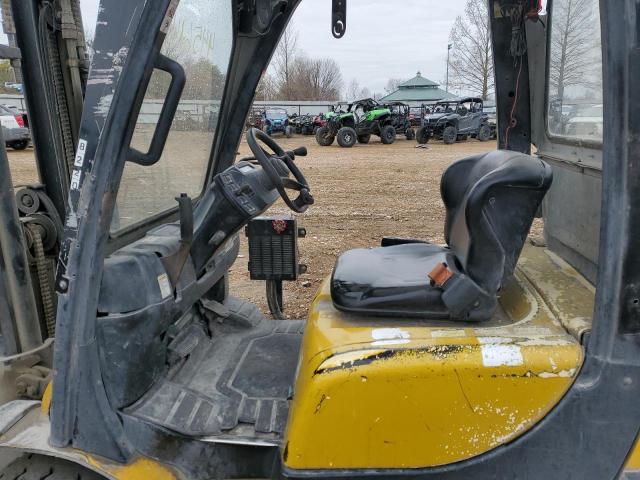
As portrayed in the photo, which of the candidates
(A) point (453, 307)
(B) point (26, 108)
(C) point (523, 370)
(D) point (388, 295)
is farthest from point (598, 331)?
(B) point (26, 108)

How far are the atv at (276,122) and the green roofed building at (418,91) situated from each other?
2065 cm

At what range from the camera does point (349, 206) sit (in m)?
10.3

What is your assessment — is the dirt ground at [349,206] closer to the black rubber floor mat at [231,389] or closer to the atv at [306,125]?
the black rubber floor mat at [231,389]

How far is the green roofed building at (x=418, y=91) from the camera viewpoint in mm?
48031

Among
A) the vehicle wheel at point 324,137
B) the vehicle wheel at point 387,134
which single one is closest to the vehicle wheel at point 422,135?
the vehicle wheel at point 387,134

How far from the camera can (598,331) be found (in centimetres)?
150

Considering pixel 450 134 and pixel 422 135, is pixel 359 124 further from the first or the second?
pixel 450 134

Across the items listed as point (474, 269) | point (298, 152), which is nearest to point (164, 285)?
point (298, 152)

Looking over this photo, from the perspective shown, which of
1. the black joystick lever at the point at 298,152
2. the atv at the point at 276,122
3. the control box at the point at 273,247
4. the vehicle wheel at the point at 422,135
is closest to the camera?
the black joystick lever at the point at 298,152

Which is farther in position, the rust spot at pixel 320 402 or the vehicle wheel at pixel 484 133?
the vehicle wheel at pixel 484 133

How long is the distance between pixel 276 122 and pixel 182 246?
92.2 feet

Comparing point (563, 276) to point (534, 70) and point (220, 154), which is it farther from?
point (220, 154)

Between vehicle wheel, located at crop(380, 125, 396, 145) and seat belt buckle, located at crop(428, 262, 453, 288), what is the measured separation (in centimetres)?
2310

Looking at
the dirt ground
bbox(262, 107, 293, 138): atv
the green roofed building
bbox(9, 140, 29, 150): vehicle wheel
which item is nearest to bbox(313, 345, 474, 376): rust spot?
the dirt ground
